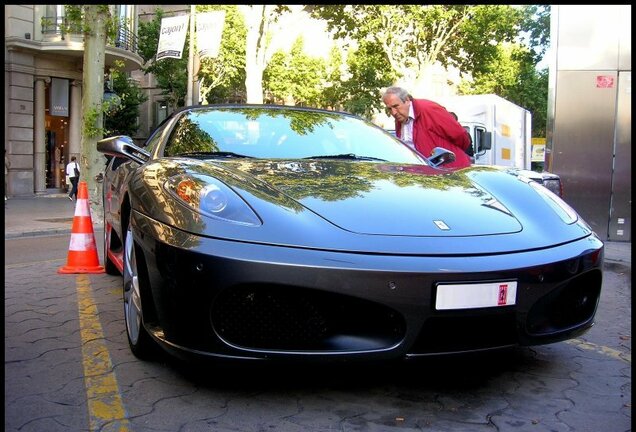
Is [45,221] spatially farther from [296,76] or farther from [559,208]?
[296,76]

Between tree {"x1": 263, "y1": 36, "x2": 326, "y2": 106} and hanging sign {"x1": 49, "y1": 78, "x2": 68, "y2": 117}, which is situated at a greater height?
tree {"x1": 263, "y1": 36, "x2": 326, "y2": 106}

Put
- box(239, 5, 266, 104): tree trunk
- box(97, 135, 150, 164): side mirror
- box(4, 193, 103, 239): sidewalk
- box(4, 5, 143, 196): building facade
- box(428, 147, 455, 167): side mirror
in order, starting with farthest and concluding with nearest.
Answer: box(4, 5, 143, 196): building facade < box(239, 5, 266, 104): tree trunk < box(4, 193, 103, 239): sidewalk < box(428, 147, 455, 167): side mirror < box(97, 135, 150, 164): side mirror

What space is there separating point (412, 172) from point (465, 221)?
2.28ft

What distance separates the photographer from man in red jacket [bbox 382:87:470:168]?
5.27m

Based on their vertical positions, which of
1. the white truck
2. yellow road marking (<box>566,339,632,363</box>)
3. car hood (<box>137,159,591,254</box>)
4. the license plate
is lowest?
yellow road marking (<box>566,339,632,363</box>)

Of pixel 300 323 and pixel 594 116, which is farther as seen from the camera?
pixel 594 116

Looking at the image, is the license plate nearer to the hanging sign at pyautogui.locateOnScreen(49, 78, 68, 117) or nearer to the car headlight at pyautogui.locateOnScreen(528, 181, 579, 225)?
the car headlight at pyautogui.locateOnScreen(528, 181, 579, 225)

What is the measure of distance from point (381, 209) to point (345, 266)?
1.45 ft

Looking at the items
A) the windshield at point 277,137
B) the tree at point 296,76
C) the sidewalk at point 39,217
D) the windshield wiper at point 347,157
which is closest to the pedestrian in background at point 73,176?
the sidewalk at point 39,217

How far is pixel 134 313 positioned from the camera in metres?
3.05

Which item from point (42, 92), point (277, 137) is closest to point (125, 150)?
point (277, 137)

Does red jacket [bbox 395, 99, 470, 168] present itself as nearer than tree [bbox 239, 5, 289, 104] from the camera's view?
Yes

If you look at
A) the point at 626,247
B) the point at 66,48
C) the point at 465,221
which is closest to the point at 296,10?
the point at 66,48

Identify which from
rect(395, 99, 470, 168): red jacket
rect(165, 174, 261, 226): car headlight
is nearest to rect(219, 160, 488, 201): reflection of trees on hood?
rect(165, 174, 261, 226): car headlight
